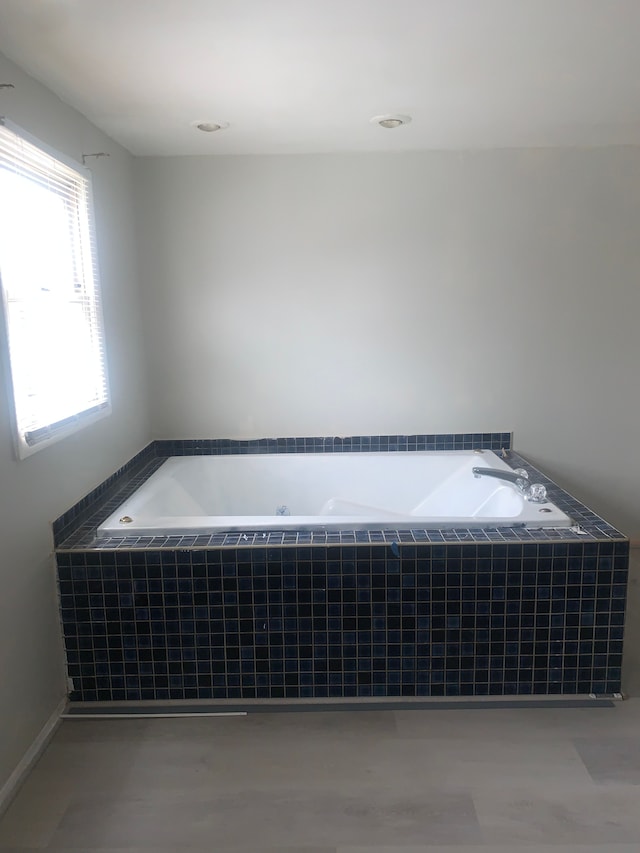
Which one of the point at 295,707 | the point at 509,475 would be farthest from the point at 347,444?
the point at 295,707

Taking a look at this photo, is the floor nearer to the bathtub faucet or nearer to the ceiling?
the bathtub faucet

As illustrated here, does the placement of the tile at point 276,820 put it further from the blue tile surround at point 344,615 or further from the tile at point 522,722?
the blue tile surround at point 344,615

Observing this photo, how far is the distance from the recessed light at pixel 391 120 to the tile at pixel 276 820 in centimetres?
243

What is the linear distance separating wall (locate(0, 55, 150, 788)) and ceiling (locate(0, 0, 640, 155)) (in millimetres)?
118

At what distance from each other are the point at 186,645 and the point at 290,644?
0.35 meters

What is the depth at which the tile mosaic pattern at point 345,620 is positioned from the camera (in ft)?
7.14

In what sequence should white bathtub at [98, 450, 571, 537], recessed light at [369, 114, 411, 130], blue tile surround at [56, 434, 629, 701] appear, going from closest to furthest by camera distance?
1. blue tile surround at [56, 434, 629, 701]
2. recessed light at [369, 114, 411, 130]
3. white bathtub at [98, 450, 571, 537]

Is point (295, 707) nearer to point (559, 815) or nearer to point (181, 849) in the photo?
point (181, 849)

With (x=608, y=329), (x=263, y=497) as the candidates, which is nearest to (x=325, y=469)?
(x=263, y=497)

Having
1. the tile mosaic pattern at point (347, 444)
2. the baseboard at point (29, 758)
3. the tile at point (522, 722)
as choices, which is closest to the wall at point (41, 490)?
the baseboard at point (29, 758)

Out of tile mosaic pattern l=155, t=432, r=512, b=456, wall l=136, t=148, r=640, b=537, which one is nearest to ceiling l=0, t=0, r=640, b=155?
wall l=136, t=148, r=640, b=537

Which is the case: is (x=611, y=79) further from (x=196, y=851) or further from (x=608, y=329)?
(x=196, y=851)

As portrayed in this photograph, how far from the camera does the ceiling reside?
1.74 m

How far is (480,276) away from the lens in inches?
132
